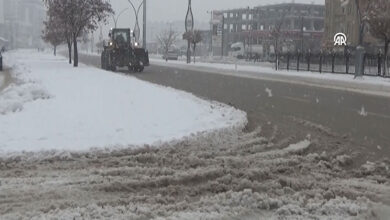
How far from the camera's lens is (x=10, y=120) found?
1194 centimetres

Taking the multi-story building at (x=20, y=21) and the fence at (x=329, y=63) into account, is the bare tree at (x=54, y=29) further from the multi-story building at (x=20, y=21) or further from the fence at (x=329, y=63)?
the multi-story building at (x=20, y=21)

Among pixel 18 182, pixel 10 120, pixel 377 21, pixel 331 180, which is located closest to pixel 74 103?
pixel 10 120

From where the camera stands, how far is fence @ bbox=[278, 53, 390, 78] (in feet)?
120

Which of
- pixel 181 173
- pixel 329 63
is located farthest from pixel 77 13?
pixel 181 173

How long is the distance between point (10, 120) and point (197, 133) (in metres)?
3.85

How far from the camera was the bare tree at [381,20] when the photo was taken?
3569cm

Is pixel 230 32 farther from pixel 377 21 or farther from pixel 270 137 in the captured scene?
pixel 270 137

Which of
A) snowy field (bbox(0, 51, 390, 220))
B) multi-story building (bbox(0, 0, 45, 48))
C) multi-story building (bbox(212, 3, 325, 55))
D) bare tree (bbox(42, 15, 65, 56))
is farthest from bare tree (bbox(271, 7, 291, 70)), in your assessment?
multi-story building (bbox(0, 0, 45, 48))

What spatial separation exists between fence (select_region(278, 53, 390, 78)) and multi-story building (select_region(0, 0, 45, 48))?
103484 millimetres

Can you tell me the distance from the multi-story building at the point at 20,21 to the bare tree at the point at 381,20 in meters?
115

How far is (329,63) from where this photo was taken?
41.8m

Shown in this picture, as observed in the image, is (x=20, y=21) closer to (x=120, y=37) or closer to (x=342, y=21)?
(x=342, y=21)

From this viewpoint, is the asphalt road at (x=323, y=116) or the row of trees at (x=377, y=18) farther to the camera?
the row of trees at (x=377, y=18)

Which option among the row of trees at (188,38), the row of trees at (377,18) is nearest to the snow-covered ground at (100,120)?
the row of trees at (377,18)
